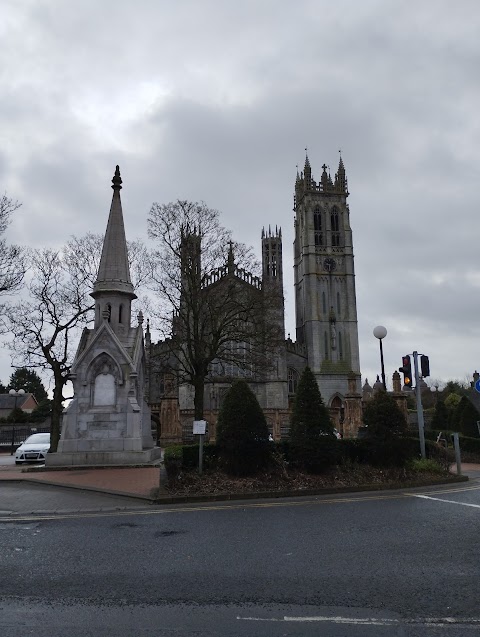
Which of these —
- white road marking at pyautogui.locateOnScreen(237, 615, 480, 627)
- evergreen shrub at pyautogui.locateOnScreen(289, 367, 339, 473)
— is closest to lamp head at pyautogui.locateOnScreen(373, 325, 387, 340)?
evergreen shrub at pyautogui.locateOnScreen(289, 367, 339, 473)

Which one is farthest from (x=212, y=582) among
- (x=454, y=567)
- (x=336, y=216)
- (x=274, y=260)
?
(x=336, y=216)

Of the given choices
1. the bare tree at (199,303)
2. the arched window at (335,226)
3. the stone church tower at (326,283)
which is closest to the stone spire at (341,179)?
the stone church tower at (326,283)

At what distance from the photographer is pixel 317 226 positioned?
250 ft

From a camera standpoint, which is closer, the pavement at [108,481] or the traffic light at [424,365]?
the pavement at [108,481]

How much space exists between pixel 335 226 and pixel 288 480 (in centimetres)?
6613

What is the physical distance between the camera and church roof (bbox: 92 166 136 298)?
22.6m

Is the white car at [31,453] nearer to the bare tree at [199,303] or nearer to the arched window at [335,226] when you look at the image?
the bare tree at [199,303]

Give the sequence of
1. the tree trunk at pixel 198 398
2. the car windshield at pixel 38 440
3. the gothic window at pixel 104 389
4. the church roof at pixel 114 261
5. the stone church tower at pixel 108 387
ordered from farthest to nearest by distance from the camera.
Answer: the car windshield at pixel 38 440
the tree trunk at pixel 198 398
the church roof at pixel 114 261
the gothic window at pixel 104 389
the stone church tower at pixel 108 387

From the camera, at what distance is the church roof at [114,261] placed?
2258cm

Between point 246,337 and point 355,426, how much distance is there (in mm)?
11808

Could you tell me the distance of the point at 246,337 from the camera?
27375 mm

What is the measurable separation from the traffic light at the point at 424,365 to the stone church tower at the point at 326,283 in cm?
4878

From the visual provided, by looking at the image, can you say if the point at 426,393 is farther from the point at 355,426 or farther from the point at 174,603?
the point at 174,603

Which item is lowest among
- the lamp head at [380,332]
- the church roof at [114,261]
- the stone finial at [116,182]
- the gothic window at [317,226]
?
the lamp head at [380,332]
